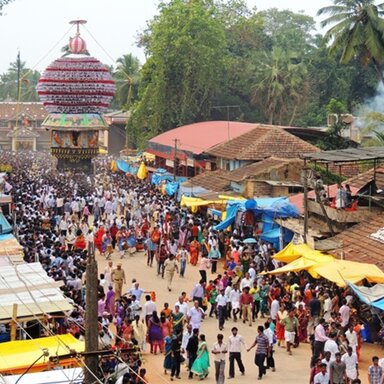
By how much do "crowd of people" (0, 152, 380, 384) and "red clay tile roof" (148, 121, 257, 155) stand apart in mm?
9761

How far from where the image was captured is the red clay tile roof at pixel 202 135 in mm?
39959

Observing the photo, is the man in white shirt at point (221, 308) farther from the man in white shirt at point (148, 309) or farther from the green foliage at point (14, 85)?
the green foliage at point (14, 85)

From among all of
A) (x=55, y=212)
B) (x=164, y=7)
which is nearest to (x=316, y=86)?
(x=164, y=7)

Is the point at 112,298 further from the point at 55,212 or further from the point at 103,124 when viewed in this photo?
the point at 103,124

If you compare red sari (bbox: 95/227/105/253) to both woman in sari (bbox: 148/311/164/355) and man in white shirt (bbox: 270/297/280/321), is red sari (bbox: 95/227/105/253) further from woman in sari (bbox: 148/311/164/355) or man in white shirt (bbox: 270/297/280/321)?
woman in sari (bbox: 148/311/164/355)

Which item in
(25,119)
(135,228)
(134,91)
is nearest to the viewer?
(135,228)

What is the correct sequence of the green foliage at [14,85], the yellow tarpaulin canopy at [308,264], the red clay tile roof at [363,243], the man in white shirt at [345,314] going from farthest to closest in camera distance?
the green foliage at [14,85] < the red clay tile roof at [363,243] < the yellow tarpaulin canopy at [308,264] < the man in white shirt at [345,314]

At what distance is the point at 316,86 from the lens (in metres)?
56.2

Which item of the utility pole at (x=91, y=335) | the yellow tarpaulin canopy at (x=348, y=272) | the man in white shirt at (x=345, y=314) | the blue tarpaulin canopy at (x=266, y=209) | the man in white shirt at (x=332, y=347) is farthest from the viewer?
the blue tarpaulin canopy at (x=266, y=209)

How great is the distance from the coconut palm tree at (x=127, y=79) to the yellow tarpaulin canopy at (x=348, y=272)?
47.9m

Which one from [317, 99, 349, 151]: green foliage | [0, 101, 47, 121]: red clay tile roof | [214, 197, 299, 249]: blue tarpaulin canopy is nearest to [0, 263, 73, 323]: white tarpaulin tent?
[214, 197, 299, 249]: blue tarpaulin canopy

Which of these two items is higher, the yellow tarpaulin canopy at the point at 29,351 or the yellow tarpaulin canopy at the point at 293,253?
the yellow tarpaulin canopy at the point at 29,351

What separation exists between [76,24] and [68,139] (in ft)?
23.6

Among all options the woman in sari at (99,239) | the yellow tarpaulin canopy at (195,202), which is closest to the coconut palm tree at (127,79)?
the yellow tarpaulin canopy at (195,202)
